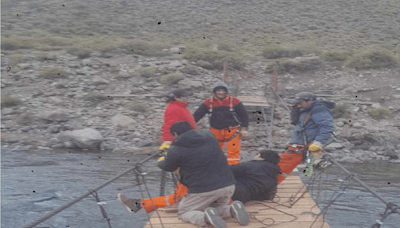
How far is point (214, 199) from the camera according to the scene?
4.60 meters

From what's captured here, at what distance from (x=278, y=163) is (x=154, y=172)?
6285mm

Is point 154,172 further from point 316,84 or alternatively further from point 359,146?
point 316,84

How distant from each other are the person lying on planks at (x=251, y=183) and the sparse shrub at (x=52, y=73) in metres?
16.5

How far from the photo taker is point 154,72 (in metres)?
21.2

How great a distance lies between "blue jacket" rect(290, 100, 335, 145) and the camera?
18.5 ft

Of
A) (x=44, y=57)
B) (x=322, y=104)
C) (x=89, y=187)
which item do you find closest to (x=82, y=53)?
(x=44, y=57)

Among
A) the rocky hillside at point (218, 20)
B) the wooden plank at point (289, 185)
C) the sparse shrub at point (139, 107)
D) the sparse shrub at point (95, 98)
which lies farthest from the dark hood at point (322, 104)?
the rocky hillside at point (218, 20)

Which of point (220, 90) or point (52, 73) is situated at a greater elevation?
point (220, 90)

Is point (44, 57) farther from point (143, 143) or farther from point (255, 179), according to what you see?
point (255, 179)

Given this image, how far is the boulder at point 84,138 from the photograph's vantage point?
1435cm

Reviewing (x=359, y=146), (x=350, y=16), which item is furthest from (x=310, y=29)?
(x=359, y=146)

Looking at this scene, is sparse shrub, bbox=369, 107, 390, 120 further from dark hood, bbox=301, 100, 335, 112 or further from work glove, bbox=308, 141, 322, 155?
work glove, bbox=308, 141, 322, 155

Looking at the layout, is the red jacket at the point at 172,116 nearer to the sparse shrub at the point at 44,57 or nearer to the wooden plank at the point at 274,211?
the wooden plank at the point at 274,211

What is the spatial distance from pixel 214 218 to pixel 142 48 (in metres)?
21.1
